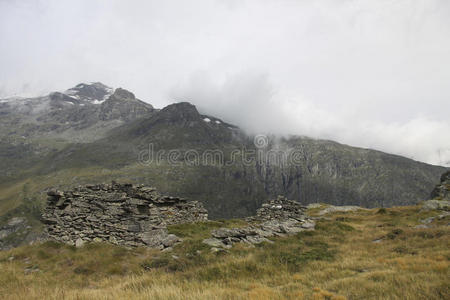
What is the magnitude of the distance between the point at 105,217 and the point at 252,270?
13.9 metres

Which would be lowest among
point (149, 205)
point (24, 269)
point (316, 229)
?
point (24, 269)

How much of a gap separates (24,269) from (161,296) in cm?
1306

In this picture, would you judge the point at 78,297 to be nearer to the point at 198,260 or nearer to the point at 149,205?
the point at 198,260

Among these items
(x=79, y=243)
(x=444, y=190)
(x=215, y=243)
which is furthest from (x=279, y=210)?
(x=444, y=190)

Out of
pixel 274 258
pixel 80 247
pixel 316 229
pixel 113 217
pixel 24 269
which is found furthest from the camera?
pixel 316 229

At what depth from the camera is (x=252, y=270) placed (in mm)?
10906

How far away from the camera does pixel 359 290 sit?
782cm

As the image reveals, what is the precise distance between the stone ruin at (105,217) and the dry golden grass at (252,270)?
1462 millimetres

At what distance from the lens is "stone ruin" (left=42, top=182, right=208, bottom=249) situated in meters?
19.0

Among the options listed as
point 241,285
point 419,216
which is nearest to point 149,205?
point 241,285

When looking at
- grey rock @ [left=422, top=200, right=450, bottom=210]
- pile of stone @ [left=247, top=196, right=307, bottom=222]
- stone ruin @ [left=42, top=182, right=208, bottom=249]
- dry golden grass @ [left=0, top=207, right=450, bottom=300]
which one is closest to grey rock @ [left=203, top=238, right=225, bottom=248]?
dry golden grass @ [left=0, top=207, right=450, bottom=300]

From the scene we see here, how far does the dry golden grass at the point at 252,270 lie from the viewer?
786 cm

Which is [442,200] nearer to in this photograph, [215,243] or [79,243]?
[215,243]

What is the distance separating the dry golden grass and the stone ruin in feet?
4.80
